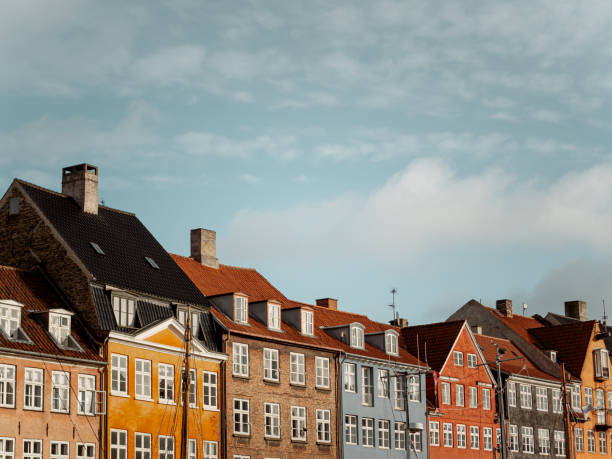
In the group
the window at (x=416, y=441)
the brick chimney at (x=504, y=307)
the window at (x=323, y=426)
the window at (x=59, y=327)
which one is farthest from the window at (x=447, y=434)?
the window at (x=59, y=327)

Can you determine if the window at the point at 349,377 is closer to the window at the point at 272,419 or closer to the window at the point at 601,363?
the window at the point at 272,419

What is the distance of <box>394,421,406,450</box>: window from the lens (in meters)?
71.1

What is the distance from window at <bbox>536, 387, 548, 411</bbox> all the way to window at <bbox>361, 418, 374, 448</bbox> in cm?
2235

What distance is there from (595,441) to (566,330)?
32.7 ft

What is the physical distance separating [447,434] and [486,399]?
6.03 meters

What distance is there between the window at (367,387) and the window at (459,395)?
9.86 m

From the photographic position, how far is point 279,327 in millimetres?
64438

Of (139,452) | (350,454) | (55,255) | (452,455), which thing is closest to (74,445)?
(139,452)

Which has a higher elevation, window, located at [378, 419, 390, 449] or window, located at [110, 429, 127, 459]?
window, located at [378, 419, 390, 449]

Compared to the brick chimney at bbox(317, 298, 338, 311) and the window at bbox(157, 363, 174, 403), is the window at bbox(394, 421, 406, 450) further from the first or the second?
the window at bbox(157, 363, 174, 403)

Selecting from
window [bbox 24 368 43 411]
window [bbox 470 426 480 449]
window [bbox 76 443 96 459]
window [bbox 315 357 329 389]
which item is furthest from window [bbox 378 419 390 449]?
window [bbox 24 368 43 411]

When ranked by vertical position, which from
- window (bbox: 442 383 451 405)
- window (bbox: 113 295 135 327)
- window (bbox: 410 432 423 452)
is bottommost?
window (bbox: 410 432 423 452)

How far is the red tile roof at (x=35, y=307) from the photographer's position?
48938mm

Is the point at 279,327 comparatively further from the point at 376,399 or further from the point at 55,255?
the point at 55,255
